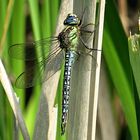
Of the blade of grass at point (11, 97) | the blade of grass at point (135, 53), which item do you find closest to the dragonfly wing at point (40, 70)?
the blade of grass at point (11, 97)

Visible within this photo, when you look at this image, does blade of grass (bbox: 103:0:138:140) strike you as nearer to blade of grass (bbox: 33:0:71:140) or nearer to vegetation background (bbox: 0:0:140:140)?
vegetation background (bbox: 0:0:140:140)

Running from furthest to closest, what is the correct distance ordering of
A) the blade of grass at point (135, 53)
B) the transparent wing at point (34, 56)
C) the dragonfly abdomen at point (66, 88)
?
the transparent wing at point (34, 56)
the dragonfly abdomen at point (66, 88)
the blade of grass at point (135, 53)

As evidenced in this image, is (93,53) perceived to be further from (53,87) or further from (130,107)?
(130,107)

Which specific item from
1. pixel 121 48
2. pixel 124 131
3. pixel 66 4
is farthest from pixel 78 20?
pixel 124 131

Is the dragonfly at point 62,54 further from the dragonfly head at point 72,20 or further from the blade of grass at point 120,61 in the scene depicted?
the blade of grass at point 120,61

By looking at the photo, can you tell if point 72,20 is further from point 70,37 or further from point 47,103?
point 47,103

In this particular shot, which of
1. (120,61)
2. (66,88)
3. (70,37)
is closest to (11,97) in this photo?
(66,88)

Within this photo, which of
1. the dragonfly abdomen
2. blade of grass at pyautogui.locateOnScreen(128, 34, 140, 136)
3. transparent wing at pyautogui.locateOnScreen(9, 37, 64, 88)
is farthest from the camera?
transparent wing at pyautogui.locateOnScreen(9, 37, 64, 88)

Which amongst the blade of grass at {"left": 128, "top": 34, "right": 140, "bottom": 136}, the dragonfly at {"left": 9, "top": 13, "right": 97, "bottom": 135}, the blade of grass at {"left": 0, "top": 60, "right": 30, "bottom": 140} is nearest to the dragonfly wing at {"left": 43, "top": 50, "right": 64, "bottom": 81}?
the dragonfly at {"left": 9, "top": 13, "right": 97, "bottom": 135}
